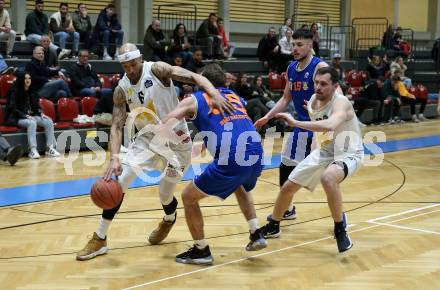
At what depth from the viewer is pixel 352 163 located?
589cm

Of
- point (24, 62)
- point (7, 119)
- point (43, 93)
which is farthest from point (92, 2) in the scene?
point (7, 119)

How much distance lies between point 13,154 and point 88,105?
8.42 ft

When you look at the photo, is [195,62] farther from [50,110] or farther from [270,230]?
[270,230]

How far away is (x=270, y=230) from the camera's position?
6.34m

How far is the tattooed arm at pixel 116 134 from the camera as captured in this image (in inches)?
214

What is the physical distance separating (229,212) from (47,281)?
286cm

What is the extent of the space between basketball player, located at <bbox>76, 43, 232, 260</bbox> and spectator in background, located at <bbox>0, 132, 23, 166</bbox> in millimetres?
5043

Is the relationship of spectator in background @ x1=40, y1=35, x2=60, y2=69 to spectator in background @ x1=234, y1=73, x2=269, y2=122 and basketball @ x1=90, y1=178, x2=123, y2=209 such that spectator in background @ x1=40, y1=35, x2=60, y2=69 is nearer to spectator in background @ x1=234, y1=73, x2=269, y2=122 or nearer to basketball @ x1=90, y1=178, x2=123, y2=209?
spectator in background @ x1=234, y1=73, x2=269, y2=122

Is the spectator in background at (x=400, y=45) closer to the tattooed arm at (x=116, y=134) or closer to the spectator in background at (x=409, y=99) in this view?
the spectator in background at (x=409, y=99)

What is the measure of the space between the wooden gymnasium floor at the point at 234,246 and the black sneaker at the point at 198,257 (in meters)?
0.06

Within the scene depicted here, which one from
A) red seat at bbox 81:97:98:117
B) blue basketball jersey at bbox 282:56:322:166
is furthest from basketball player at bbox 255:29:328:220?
red seat at bbox 81:97:98:117

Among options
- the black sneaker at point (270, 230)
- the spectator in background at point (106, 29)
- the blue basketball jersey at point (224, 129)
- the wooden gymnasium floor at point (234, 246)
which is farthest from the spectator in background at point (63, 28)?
the blue basketball jersey at point (224, 129)

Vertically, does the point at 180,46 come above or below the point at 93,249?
above

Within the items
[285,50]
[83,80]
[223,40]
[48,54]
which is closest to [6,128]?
[48,54]
